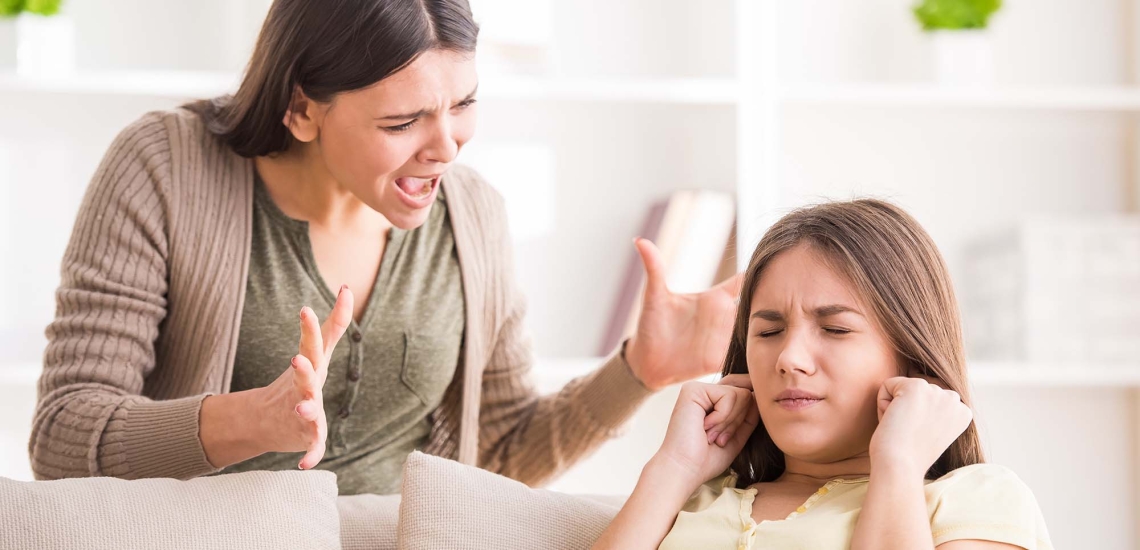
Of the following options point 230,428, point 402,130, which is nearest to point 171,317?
point 230,428

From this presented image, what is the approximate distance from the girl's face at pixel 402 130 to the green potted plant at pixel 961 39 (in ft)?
4.45

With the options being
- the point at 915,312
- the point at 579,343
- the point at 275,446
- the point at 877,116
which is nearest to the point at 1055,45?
the point at 877,116

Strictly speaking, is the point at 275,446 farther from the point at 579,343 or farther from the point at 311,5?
the point at 579,343

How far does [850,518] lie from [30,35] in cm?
185

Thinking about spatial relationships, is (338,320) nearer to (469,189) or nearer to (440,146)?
(440,146)

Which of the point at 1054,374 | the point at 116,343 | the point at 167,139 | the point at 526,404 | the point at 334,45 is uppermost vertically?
the point at 334,45

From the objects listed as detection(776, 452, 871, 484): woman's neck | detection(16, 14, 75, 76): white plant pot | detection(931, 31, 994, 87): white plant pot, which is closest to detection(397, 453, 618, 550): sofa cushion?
detection(776, 452, 871, 484): woman's neck

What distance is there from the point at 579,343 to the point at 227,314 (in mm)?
1154

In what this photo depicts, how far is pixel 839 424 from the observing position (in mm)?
1112

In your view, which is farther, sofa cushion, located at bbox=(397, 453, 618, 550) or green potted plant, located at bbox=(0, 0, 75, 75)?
green potted plant, located at bbox=(0, 0, 75, 75)

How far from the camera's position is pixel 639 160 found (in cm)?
247

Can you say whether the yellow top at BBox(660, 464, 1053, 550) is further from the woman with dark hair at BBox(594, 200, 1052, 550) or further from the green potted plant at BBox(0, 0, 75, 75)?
the green potted plant at BBox(0, 0, 75, 75)

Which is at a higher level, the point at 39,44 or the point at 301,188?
the point at 39,44

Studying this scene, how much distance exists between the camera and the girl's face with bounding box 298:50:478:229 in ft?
4.31
